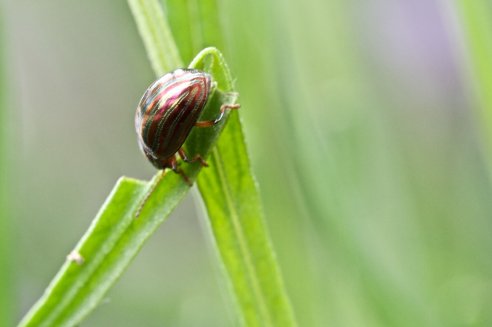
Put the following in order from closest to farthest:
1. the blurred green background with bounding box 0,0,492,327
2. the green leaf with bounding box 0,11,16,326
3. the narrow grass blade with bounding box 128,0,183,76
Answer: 1. the narrow grass blade with bounding box 128,0,183,76
2. the green leaf with bounding box 0,11,16,326
3. the blurred green background with bounding box 0,0,492,327

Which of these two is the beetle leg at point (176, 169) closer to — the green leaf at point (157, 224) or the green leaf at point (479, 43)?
the green leaf at point (157, 224)

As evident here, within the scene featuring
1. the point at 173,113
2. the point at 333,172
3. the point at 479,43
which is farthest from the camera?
the point at 333,172

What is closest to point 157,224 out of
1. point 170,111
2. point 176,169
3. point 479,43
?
point 176,169

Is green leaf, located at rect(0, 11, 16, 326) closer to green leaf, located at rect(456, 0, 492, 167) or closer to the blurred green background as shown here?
the blurred green background

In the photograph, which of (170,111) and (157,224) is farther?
(170,111)

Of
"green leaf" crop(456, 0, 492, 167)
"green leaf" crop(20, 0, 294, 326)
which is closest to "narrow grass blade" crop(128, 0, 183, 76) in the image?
"green leaf" crop(20, 0, 294, 326)

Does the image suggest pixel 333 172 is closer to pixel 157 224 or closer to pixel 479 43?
pixel 479 43

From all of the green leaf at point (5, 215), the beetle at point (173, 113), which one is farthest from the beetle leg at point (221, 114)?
the green leaf at point (5, 215)
